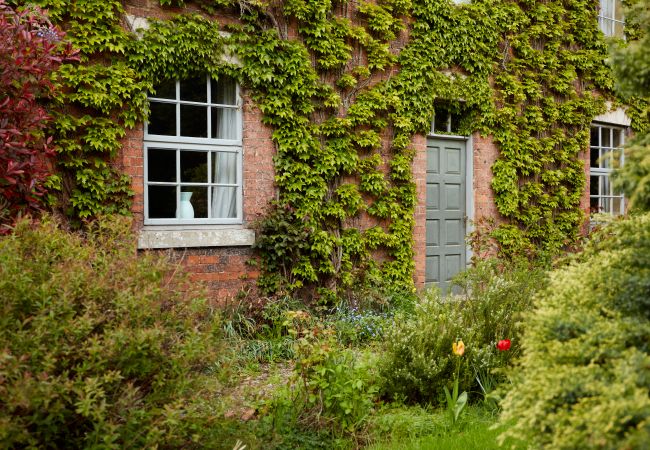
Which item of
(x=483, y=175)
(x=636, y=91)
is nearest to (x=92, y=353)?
(x=636, y=91)

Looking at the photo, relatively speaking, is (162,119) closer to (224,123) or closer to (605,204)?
(224,123)

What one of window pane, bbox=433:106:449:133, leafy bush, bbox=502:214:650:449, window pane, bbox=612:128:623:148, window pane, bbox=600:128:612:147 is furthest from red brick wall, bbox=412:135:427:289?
leafy bush, bbox=502:214:650:449

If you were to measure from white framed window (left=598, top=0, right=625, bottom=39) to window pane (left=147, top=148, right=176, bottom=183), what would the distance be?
9.85 metres

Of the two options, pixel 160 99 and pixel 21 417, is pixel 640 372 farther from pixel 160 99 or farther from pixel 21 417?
pixel 160 99

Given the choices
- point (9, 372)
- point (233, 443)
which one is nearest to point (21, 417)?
point (9, 372)

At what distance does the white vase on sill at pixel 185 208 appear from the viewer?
26.2 ft

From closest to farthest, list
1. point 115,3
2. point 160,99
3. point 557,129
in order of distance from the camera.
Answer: point 115,3 < point 160,99 < point 557,129

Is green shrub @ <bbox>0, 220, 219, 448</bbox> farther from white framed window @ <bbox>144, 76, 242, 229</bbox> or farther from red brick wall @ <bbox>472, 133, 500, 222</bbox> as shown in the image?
red brick wall @ <bbox>472, 133, 500, 222</bbox>

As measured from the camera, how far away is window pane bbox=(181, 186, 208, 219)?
26.8 feet

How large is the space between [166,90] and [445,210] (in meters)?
4.85

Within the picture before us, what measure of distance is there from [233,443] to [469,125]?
780 cm

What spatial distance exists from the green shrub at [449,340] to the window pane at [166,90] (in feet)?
13.0

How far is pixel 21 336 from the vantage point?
10.9 ft

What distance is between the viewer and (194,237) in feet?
25.7
